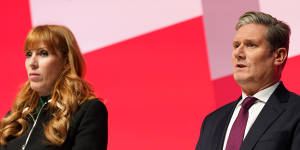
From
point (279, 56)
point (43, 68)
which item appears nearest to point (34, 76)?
point (43, 68)

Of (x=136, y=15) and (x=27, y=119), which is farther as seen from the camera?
(x=136, y=15)

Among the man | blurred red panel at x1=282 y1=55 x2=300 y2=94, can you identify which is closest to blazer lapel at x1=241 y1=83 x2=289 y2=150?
the man

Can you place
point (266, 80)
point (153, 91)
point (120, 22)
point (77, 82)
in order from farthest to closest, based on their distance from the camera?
point (120, 22)
point (153, 91)
point (77, 82)
point (266, 80)

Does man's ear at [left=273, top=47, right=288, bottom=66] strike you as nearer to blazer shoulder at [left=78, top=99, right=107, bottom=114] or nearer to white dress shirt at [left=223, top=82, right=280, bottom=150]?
white dress shirt at [left=223, top=82, right=280, bottom=150]

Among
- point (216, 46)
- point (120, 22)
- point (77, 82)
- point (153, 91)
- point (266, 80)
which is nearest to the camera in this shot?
point (266, 80)

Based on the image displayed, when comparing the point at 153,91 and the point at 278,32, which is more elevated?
the point at 278,32

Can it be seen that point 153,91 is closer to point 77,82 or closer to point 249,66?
point 77,82

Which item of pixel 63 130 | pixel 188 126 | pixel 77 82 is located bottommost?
pixel 188 126

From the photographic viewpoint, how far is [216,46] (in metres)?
3.14

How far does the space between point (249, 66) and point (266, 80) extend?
0.10 m

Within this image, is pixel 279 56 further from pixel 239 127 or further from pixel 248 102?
pixel 239 127

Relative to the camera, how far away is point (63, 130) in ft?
8.54

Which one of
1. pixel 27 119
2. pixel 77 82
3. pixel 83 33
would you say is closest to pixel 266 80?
pixel 77 82

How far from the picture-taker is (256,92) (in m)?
2.53
